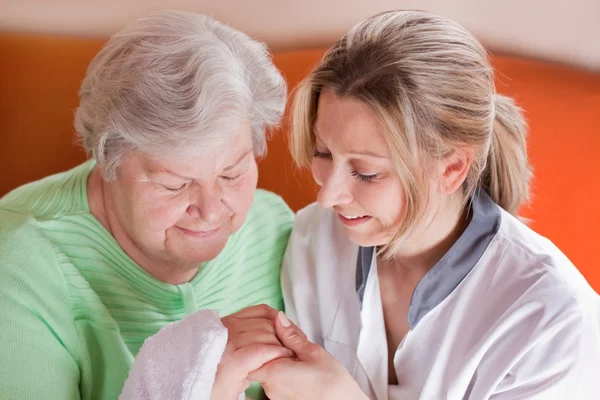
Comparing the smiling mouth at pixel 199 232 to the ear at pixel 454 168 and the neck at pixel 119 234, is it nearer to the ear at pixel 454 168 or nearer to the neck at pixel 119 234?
the neck at pixel 119 234

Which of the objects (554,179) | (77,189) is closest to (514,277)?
(554,179)

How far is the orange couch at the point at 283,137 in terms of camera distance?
182 centimetres

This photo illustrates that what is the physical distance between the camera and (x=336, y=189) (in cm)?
137

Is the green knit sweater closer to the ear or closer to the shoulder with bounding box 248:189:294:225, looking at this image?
the shoulder with bounding box 248:189:294:225

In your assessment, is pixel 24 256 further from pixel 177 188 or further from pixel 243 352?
pixel 243 352

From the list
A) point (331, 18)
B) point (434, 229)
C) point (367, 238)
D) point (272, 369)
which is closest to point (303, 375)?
point (272, 369)

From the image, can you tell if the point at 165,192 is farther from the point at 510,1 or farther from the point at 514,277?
the point at 510,1

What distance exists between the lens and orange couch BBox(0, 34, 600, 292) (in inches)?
71.8

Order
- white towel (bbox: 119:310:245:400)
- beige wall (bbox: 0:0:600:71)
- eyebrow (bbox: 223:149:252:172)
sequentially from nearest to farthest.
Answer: white towel (bbox: 119:310:245:400) < eyebrow (bbox: 223:149:252:172) < beige wall (bbox: 0:0:600:71)

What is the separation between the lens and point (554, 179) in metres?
1.85

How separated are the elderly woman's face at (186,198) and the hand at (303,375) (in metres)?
0.29

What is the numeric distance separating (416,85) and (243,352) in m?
0.58

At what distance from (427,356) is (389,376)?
16 centimetres

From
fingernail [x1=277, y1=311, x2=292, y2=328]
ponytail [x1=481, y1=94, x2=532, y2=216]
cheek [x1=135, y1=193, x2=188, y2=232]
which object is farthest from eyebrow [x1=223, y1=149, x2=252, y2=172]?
ponytail [x1=481, y1=94, x2=532, y2=216]
